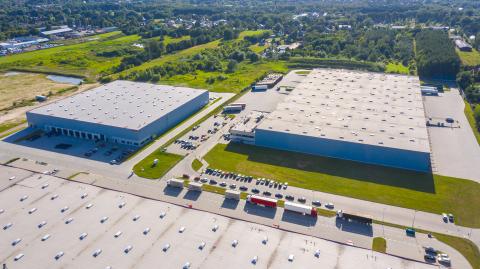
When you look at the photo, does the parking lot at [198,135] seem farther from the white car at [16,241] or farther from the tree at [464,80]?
the tree at [464,80]

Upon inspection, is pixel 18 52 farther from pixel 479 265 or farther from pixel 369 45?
pixel 479 265

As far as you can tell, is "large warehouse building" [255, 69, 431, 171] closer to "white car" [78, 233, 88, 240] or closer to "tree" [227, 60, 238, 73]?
"white car" [78, 233, 88, 240]

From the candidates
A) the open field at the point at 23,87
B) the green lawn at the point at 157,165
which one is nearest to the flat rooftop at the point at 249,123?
the green lawn at the point at 157,165

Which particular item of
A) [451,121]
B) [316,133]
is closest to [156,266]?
[316,133]

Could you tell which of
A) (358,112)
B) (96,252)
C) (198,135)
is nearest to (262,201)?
(96,252)

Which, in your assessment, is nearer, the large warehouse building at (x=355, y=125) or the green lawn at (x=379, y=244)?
the green lawn at (x=379, y=244)

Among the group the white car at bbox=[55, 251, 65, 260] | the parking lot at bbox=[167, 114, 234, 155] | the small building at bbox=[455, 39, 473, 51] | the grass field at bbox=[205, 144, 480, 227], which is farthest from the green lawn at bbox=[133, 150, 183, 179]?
the small building at bbox=[455, 39, 473, 51]

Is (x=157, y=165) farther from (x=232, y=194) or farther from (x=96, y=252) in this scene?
(x=96, y=252)
